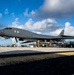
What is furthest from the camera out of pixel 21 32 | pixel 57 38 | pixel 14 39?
pixel 57 38

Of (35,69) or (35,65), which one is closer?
(35,69)

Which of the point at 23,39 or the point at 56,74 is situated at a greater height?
the point at 23,39

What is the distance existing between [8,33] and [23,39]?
13.1ft

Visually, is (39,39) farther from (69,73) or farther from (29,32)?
(69,73)

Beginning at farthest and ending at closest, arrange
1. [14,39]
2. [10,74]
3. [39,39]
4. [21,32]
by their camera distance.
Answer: [39,39], [21,32], [14,39], [10,74]

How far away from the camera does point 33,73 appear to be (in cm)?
859

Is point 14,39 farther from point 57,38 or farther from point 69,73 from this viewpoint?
point 69,73

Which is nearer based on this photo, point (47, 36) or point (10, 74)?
point (10, 74)

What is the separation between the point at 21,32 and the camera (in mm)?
40812

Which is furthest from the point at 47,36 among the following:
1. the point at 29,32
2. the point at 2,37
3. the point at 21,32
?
the point at 2,37

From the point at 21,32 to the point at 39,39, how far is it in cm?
739

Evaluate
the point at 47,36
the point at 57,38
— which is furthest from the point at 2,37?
the point at 57,38

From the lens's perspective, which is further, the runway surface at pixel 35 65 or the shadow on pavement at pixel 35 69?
the runway surface at pixel 35 65

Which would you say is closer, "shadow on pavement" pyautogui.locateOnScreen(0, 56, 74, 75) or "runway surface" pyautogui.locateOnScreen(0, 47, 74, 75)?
"shadow on pavement" pyautogui.locateOnScreen(0, 56, 74, 75)
